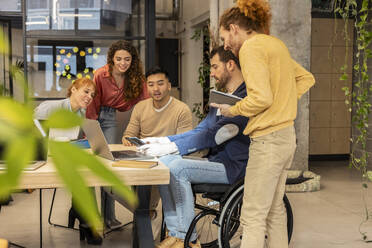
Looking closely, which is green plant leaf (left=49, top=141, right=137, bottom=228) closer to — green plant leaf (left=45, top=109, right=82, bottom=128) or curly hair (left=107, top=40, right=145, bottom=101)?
green plant leaf (left=45, top=109, right=82, bottom=128)

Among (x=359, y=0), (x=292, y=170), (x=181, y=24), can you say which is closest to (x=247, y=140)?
(x=292, y=170)

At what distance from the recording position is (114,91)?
152 inches

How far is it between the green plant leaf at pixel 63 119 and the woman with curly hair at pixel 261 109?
192 cm

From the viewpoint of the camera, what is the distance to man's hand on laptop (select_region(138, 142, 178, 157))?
259 cm

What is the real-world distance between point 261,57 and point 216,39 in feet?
11.6

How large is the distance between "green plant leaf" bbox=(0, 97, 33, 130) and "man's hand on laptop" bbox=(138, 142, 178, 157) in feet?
7.93

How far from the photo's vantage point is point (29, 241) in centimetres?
346

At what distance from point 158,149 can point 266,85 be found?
2.53 feet

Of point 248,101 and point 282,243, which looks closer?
point 248,101

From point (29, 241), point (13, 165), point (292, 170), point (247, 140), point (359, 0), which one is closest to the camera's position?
point (13, 165)

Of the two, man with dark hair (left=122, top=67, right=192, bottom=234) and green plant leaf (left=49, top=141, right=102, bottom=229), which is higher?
green plant leaf (left=49, top=141, right=102, bottom=229)

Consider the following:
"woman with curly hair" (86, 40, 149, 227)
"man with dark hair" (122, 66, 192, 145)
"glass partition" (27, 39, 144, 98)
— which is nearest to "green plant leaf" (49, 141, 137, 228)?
"man with dark hair" (122, 66, 192, 145)

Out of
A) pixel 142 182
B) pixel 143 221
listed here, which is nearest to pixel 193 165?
pixel 143 221

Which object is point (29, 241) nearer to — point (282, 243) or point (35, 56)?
point (282, 243)
